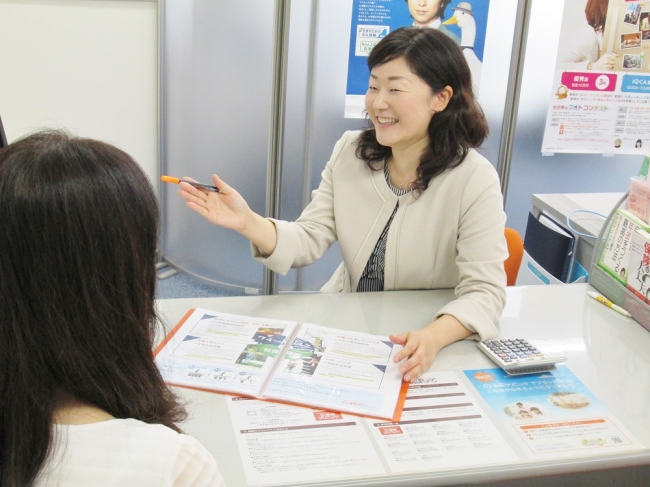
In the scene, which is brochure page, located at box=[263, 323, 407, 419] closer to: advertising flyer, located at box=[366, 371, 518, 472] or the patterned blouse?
advertising flyer, located at box=[366, 371, 518, 472]

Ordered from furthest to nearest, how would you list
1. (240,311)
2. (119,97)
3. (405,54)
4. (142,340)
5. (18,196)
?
(119,97)
(405,54)
(240,311)
(142,340)
(18,196)

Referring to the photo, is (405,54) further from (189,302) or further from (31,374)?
(31,374)

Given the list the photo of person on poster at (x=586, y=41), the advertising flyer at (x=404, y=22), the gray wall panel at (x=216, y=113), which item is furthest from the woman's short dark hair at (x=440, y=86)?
the photo of person on poster at (x=586, y=41)

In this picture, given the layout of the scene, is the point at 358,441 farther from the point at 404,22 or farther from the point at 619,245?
the point at 404,22

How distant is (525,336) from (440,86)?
686mm

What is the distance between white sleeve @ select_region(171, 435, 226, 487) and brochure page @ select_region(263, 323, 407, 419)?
1.47 feet

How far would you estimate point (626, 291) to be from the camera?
1677 mm

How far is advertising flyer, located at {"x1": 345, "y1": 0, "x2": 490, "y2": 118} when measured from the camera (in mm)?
2744

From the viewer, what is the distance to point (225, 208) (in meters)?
1.58

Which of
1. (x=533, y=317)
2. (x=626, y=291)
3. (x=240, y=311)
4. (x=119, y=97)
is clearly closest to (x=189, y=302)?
(x=240, y=311)

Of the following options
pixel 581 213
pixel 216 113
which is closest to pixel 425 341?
pixel 581 213

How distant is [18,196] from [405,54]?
48.0 inches

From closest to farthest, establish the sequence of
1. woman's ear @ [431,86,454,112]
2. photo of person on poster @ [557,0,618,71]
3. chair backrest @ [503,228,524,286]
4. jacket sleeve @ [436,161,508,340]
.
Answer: jacket sleeve @ [436,161,508,340]
woman's ear @ [431,86,454,112]
chair backrest @ [503,228,524,286]
photo of person on poster @ [557,0,618,71]

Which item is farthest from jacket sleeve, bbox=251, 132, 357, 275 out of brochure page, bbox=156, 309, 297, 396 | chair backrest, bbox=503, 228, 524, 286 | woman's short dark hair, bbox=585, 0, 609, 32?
woman's short dark hair, bbox=585, 0, 609, 32
